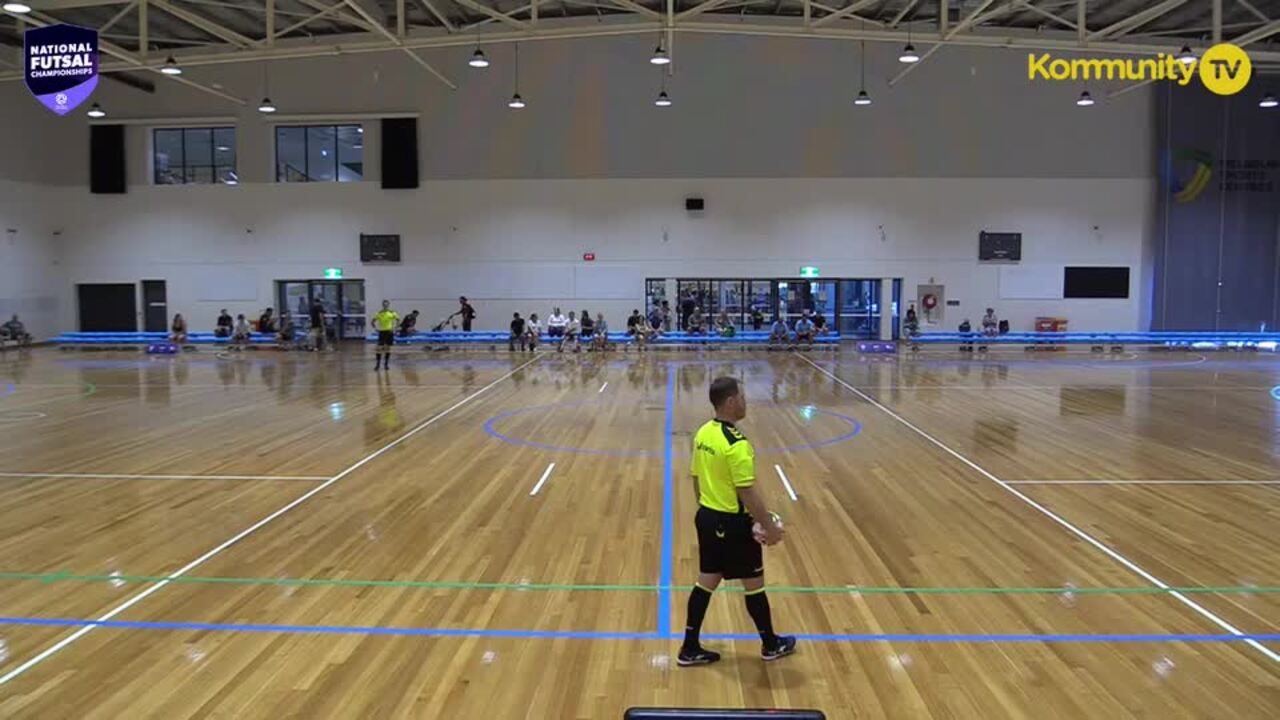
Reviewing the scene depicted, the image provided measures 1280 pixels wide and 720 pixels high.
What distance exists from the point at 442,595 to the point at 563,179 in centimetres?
2264

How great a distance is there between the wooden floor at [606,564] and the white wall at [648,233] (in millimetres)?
14580

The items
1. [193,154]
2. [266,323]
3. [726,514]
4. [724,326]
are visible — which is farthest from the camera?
[193,154]

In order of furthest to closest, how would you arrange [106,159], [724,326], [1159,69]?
[106,159] → [724,326] → [1159,69]

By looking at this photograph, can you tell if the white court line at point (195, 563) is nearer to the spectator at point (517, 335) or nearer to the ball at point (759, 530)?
the ball at point (759, 530)

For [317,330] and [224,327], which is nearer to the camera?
[317,330]

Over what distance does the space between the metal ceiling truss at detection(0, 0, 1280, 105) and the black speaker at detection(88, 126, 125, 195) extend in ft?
10.1

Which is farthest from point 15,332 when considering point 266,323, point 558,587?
point 558,587

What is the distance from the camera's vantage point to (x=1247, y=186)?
86.9 ft

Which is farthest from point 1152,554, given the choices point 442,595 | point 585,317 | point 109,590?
point 585,317

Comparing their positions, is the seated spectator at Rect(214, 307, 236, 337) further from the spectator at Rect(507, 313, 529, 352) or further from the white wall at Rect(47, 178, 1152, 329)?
the spectator at Rect(507, 313, 529, 352)

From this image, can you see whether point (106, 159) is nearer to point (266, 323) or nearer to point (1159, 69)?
point (266, 323)

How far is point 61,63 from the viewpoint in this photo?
37.7 ft

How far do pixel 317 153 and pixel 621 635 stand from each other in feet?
86.6

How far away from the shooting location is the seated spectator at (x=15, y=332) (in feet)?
82.7
